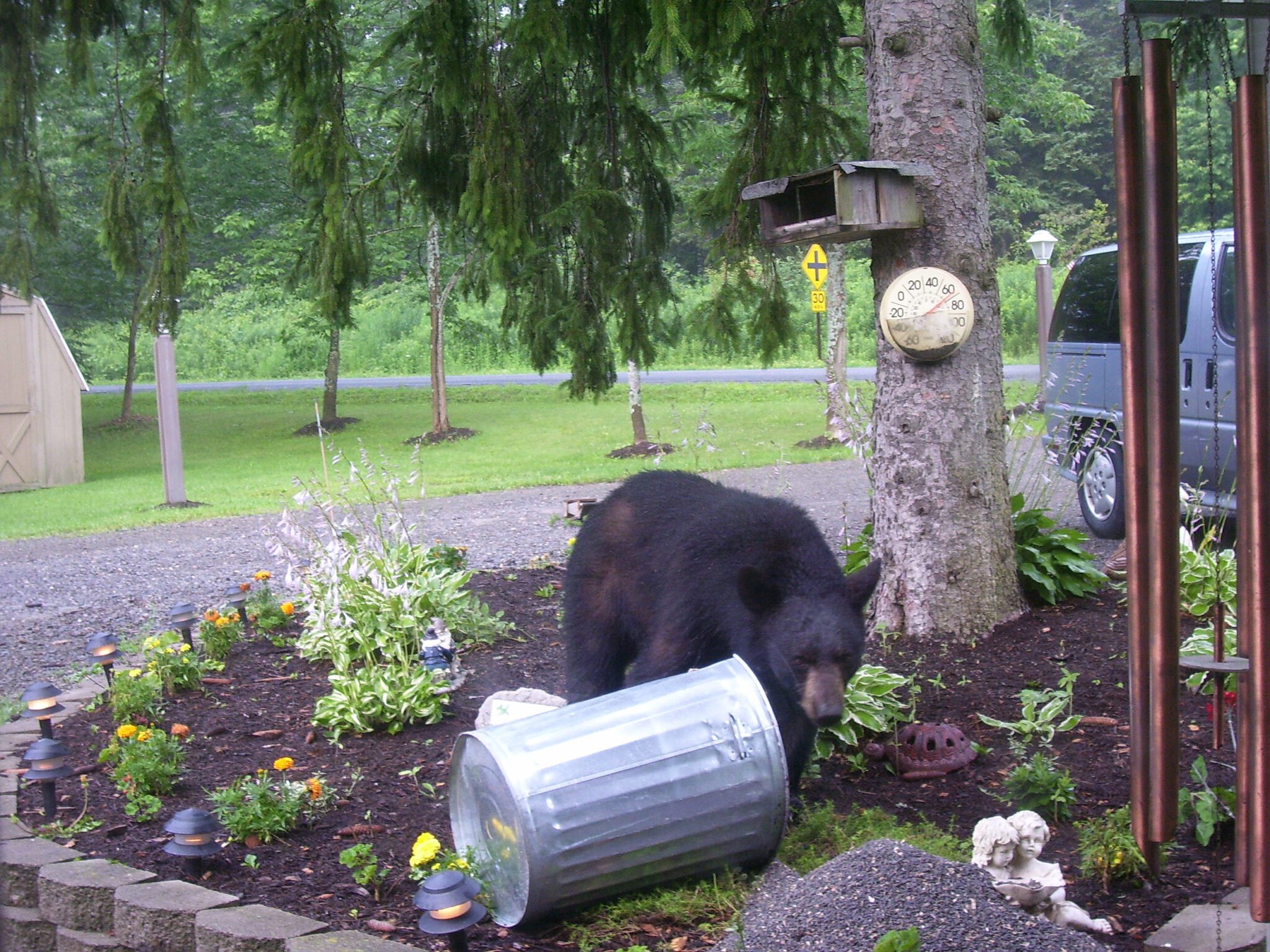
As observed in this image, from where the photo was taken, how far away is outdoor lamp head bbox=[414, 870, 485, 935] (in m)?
2.77

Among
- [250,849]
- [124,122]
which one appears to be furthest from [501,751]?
[124,122]

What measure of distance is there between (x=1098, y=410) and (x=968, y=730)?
5690mm

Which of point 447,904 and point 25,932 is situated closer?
point 447,904

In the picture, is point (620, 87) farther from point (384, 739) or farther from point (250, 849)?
point (250, 849)

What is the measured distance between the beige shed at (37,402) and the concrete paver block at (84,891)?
13.4 m

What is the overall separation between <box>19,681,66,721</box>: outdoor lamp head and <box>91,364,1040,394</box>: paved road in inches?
878

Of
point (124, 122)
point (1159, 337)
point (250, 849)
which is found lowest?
point (250, 849)

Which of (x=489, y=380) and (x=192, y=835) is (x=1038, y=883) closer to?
(x=192, y=835)

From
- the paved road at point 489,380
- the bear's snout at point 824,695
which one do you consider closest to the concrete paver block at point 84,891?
the bear's snout at point 824,695

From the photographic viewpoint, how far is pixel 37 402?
637 inches

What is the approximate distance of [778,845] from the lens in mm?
3338

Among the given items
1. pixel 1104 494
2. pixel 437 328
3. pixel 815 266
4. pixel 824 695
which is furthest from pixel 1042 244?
pixel 824 695

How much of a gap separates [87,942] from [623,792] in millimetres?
1776

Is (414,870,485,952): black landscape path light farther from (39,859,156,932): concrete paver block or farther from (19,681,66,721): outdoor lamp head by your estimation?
(19,681,66,721): outdoor lamp head
